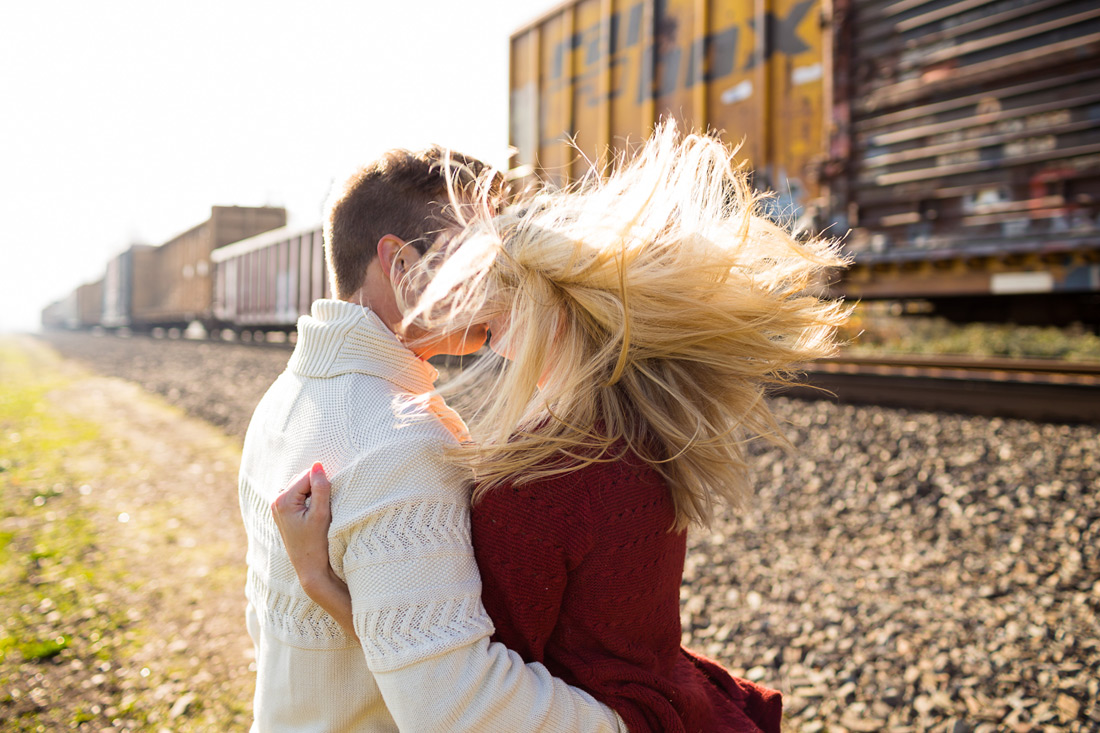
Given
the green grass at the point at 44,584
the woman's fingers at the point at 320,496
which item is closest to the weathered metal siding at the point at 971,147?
the woman's fingers at the point at 320,496

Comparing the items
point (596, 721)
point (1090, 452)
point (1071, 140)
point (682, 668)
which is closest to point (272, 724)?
point (596, 721)

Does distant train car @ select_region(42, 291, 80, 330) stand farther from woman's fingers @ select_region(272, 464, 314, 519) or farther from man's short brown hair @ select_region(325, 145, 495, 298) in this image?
woman's fingers @ select_region(272, 464, 314, 519)

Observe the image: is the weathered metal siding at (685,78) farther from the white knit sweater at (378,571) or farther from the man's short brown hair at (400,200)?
the white knit sweater at (378,571)

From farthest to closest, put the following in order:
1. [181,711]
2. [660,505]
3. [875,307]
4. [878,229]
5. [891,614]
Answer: [875,307] < [878,229] < [891,614] < [181,711] < [660,505]

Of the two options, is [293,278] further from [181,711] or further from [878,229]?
[181,711]

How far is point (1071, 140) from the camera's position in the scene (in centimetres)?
578

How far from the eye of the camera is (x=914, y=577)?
11.7 ft

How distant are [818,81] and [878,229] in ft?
5.28

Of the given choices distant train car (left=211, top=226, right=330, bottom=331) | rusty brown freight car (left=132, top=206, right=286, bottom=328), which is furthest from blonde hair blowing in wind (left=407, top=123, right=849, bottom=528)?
rusty brown freight car (left=132, top=206, right=286, bottom=328)

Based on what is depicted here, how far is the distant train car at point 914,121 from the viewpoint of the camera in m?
5.82

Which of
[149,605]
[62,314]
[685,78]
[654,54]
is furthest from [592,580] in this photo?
[62,314]

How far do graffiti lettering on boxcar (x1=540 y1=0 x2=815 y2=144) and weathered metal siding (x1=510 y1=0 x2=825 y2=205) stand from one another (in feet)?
0.04

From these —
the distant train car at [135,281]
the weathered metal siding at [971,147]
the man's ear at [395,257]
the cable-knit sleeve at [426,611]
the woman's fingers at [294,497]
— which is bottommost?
the cable-knit sleeve at [426,611]

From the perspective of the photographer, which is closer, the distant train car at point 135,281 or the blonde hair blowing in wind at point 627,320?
the blonde hair blowing in wind at point 627,320
